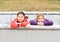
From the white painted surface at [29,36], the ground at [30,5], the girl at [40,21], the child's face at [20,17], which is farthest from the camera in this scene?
the ground at [30,5]

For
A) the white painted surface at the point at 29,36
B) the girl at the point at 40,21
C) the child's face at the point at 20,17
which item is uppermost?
the child's face at the point at 20,17

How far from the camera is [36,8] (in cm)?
1002

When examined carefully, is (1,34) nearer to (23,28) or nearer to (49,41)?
(23,28)

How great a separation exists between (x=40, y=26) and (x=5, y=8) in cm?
506

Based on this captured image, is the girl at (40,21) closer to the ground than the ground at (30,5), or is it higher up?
higher up

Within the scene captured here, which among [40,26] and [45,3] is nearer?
[40,26]

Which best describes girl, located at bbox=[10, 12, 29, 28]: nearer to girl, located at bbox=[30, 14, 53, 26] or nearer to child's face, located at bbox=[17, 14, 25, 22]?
child's face, located at bbox=[17, 14, 25, 22]

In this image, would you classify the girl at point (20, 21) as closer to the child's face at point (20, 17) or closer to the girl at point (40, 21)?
the child's face at point (20, 17)

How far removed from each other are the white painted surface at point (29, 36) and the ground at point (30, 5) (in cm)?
486

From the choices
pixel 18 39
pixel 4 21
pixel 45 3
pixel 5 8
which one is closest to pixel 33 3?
pixel 45 3

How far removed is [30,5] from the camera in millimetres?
10414

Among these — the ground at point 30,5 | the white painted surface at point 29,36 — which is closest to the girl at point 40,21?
the white painted surface at point 29,36

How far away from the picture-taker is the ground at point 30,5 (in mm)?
9914

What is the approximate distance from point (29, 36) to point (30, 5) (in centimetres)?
565
